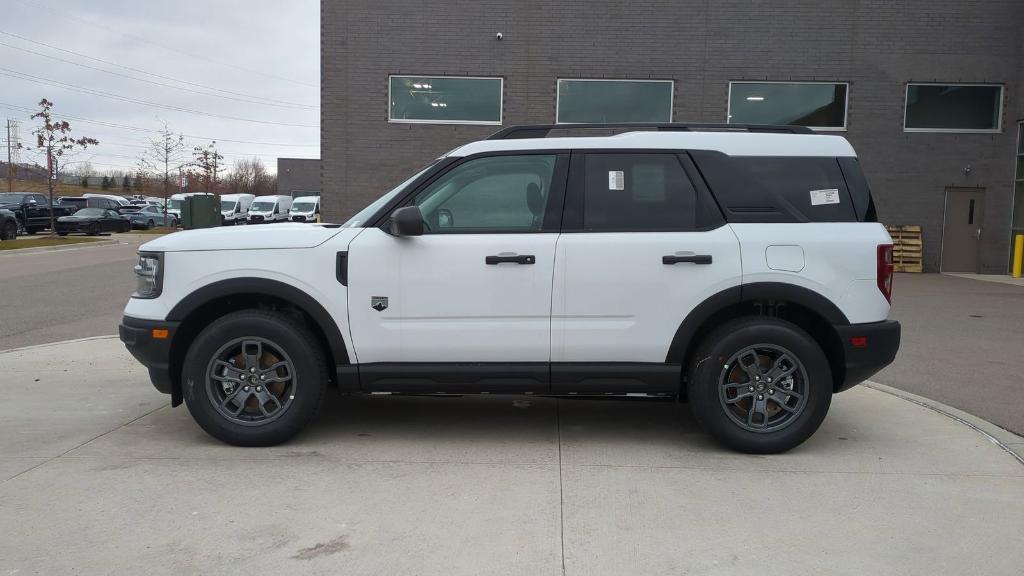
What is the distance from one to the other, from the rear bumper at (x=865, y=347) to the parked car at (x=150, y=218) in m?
43.1

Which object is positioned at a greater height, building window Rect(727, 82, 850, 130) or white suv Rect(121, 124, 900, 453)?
building window Rect(727, 82, 850, 130)

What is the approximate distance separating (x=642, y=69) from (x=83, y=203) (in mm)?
31428

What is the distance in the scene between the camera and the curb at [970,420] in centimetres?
539

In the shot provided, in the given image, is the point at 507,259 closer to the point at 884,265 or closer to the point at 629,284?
the point at 629,284

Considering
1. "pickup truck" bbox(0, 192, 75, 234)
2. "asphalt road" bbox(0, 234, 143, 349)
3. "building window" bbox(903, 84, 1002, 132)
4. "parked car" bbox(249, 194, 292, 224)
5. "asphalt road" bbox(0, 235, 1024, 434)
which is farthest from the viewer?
"parked car" bbox(249, 194, 292, 224)

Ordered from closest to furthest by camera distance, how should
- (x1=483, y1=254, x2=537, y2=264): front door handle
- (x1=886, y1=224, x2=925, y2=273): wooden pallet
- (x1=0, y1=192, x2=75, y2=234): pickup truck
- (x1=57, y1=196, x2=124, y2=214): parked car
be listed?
(x1=483, y1=254, x2=537, y2=264): front door handle → (x1=886, y1=224, x2=925, y2=273): wooden pallet → (x1=0, y1=192, x2=75, y2=234): pickup truck → (x1=57, y1=196, x2=124, y2=214): parked car

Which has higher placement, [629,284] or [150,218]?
[629,284]

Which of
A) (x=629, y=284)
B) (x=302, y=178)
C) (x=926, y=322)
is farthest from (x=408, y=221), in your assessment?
(x=302, y=178)

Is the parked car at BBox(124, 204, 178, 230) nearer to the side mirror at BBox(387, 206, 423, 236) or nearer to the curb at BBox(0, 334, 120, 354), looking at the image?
the curb at BBox(0, 334, 120, 354)

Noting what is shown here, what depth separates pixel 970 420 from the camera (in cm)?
596

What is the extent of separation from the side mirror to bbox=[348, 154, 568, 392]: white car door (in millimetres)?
138

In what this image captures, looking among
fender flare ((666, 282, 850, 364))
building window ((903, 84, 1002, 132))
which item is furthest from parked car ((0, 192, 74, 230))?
fender flare ((666, 282, 850, 364))

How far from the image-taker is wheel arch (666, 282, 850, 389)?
16.4ft

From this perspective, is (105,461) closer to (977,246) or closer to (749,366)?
(749,366)
